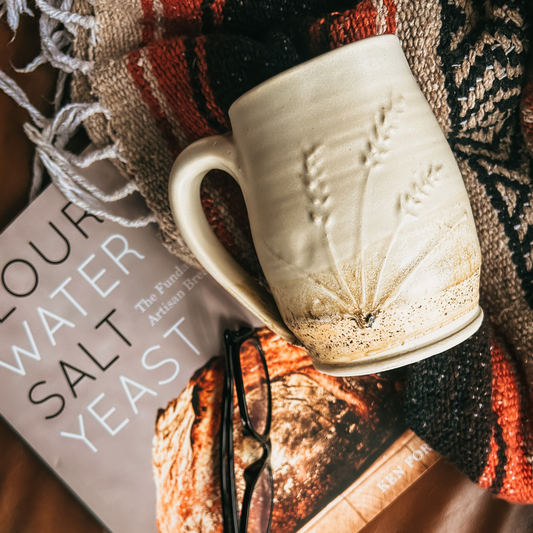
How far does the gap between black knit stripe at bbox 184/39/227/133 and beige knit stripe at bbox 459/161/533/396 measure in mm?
198

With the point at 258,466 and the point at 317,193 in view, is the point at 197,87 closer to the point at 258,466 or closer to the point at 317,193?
the point at 317,193

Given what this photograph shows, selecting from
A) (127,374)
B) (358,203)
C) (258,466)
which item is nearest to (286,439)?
(258,466)

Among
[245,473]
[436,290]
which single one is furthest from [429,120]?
[245,473]

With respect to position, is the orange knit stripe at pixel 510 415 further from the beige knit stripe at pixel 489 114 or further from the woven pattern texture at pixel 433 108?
the beige knit stripe at pixel 489 114

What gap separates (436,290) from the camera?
20 cm

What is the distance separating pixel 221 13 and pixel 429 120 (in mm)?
196

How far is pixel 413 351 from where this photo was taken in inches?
8.3

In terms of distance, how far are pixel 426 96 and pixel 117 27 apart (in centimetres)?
24

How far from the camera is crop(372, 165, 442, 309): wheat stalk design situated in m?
0.18

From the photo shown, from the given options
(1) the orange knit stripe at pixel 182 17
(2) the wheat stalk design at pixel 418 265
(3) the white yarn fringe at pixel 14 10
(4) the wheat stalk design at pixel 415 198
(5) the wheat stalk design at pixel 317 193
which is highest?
(3) the white yarn fringe at pixel 14 10

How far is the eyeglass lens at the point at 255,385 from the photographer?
1.13 ft

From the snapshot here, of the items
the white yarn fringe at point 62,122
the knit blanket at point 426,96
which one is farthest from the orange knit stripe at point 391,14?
the white yarn fringe at point 62,122

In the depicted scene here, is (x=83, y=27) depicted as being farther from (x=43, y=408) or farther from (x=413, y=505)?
(x=413, y=505)

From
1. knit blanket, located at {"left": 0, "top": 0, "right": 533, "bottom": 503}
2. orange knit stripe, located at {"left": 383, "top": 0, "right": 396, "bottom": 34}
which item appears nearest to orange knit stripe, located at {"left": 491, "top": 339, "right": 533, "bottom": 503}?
knit blanket, located at {"left": 0, "top": 0, "right": 533, "bottom": 503}
